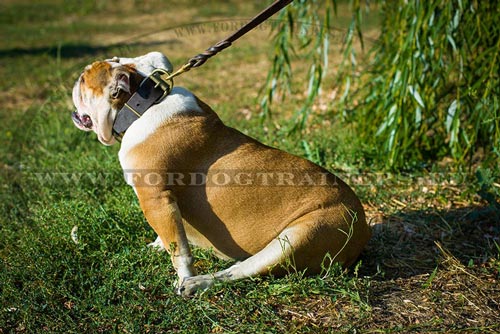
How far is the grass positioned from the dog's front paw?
53 millimetres

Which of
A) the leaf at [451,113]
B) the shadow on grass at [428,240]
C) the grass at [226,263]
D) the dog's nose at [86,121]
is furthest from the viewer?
the leaf at [451,113]

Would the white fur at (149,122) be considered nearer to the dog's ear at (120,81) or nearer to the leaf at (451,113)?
the dog's ear at (120,81)

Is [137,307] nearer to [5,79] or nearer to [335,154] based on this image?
[335,154]

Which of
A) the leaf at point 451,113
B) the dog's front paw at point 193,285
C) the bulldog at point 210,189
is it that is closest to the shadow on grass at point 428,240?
the bulldog at point 210,189

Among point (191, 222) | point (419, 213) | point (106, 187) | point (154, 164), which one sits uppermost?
point (154, 164)

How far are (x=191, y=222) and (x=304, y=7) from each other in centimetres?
272

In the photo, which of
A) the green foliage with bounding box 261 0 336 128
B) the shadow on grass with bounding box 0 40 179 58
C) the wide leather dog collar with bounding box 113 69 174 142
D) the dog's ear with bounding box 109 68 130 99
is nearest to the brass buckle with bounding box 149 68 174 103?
the wide leather dog collar with bounding box 113 69 174 142

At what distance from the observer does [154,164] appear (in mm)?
3115

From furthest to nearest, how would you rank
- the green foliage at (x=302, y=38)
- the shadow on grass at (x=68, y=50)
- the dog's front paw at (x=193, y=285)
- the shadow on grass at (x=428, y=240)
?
the shadow on grass at (x=68, y=50) → the green foliage at (x=302, y=38) → the shadow on grass at (x=428, y=240) → the dog's front paw at (x=193, y=285)

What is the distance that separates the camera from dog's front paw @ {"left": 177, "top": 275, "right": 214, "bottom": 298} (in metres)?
3.12

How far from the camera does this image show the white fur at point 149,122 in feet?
10.3

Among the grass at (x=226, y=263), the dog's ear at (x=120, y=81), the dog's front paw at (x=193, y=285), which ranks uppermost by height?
the dog's ear at (x=120, y=81)

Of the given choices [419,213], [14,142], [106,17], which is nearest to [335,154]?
[419,213]

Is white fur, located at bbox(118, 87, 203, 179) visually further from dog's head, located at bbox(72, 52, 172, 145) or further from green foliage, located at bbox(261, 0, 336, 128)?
green foliage, located at bbox(261, 0, 336, 128)
